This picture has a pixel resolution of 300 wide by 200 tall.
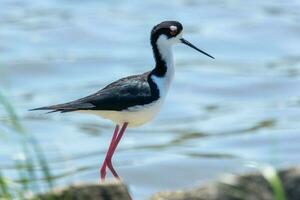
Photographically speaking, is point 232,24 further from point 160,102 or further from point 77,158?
point 160,102

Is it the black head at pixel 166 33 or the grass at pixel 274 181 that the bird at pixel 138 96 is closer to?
the black head at pixel 166 33

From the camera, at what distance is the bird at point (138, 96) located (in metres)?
8.99

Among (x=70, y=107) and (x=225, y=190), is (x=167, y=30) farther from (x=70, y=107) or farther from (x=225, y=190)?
(x=225, y=190)

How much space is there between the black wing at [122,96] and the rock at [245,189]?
233cm

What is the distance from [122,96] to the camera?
9.10 meters

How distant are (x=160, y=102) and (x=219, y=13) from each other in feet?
32.2

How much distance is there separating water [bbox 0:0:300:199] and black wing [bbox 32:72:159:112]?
1.27 meters

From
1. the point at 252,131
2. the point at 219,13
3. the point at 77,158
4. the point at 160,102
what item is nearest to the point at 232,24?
the point at 219,13

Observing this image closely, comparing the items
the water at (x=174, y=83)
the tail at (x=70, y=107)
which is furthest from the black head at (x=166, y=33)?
the water at (x=174, y=83)

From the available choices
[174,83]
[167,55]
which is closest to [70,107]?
[167,55]

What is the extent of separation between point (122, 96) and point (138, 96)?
0.37ft

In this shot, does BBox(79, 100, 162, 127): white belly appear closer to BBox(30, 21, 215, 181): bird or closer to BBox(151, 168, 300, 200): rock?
BBox(30, 21, 215, 181): bird

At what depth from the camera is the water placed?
12.7 meters

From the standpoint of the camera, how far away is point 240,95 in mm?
15312
